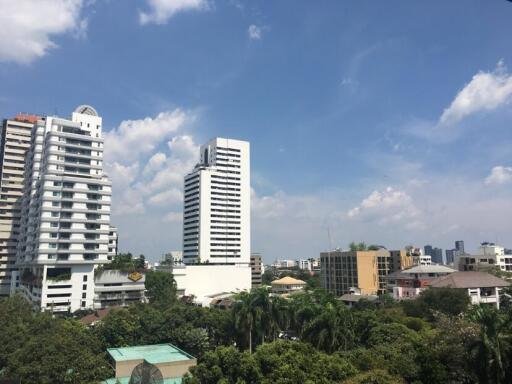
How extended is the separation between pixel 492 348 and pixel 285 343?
1319cm

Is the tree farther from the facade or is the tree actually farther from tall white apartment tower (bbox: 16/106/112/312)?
the facade

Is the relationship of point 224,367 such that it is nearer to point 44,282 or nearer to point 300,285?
point 44,282

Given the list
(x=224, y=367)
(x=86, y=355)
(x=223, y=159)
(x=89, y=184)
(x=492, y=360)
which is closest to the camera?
(x=492, y=360)

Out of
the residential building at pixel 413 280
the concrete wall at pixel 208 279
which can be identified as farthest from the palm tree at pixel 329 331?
the concrete wall at pixel 208 279

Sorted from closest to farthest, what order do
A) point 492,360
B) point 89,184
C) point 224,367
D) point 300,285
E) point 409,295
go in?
point 492,360, point 224,367, point 409,295, point 89,184, point 300,285

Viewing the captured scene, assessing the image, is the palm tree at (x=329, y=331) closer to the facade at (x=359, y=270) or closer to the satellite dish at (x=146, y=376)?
the satellite dish at (x=146, y=376)

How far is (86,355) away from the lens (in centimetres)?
3067

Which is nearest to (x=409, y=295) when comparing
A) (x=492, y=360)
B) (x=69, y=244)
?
(x=492, y=360)

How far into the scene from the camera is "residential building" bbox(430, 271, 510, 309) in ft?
223

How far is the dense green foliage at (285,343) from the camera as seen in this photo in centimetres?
2548

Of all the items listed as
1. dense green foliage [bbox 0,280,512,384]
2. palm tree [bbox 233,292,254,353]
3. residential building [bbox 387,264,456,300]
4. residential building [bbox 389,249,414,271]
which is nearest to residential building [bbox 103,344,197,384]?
dense green foliage [bbox 0,280,512,384]

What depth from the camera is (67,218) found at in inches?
3310

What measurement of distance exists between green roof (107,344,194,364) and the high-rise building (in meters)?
87.5

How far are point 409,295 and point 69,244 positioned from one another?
6815cm
